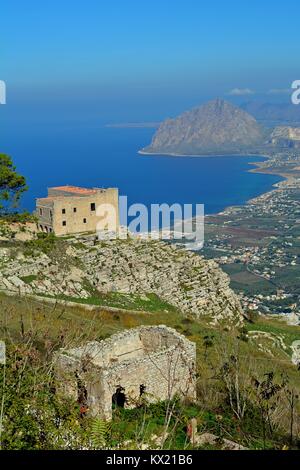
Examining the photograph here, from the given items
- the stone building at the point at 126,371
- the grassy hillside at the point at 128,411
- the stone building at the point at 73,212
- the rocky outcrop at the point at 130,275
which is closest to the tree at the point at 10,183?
the rocky outcrop at the point at 130,275

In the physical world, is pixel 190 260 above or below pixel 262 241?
above

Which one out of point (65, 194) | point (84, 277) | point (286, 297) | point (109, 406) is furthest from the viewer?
point (286, 297)

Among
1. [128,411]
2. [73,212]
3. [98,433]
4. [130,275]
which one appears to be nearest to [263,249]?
[73,212]

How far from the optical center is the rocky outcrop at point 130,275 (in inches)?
1005

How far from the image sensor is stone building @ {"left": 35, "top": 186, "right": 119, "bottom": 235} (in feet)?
111

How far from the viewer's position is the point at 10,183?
24688 mm

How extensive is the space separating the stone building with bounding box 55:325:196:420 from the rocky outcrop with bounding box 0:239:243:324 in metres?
9.13

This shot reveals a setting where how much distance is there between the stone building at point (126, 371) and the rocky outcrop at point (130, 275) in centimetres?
913
